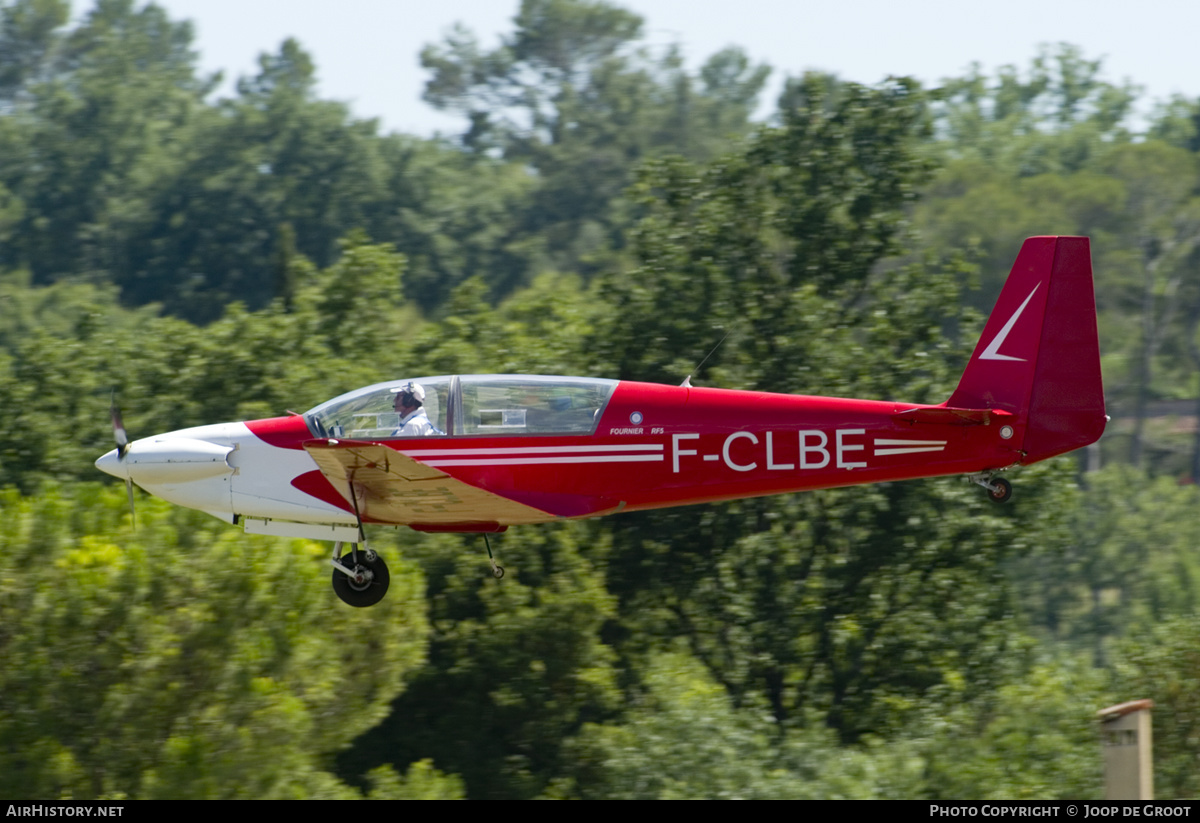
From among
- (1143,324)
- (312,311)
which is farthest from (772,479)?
(1143,324)

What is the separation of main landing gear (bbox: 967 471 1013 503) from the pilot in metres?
4.62

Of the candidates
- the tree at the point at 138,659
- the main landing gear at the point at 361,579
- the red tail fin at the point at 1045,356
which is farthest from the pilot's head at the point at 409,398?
the tree at the point at 138,659

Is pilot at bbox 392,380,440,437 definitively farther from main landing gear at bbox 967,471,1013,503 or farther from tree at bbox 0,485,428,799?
tree at bbox 0,485,428,799

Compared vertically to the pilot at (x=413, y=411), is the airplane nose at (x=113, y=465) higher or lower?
lower

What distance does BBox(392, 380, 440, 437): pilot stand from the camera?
12055 mm

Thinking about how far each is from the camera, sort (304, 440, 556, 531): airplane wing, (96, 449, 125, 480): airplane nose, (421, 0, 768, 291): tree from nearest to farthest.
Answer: (304, 440, 556, 531): airplane wing → (96, 449, 125, 480): airplane nose → (421, 0, 768, 291): tree

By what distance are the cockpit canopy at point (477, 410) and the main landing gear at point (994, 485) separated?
3.28 meters

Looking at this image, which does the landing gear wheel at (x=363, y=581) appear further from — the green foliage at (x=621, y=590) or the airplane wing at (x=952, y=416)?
the green foliage at (x=621, y=590)

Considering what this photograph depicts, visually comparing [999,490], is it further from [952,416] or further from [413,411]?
[413,411]

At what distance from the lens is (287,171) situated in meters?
75.7

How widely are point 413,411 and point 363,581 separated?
1.58 m

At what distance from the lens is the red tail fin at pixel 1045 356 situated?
1228 cm

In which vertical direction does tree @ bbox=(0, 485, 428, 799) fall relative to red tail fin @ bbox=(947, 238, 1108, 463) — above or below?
below

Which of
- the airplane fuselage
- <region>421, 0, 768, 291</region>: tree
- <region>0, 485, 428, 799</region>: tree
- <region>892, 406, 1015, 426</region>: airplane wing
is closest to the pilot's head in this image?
the airplane fuselage
